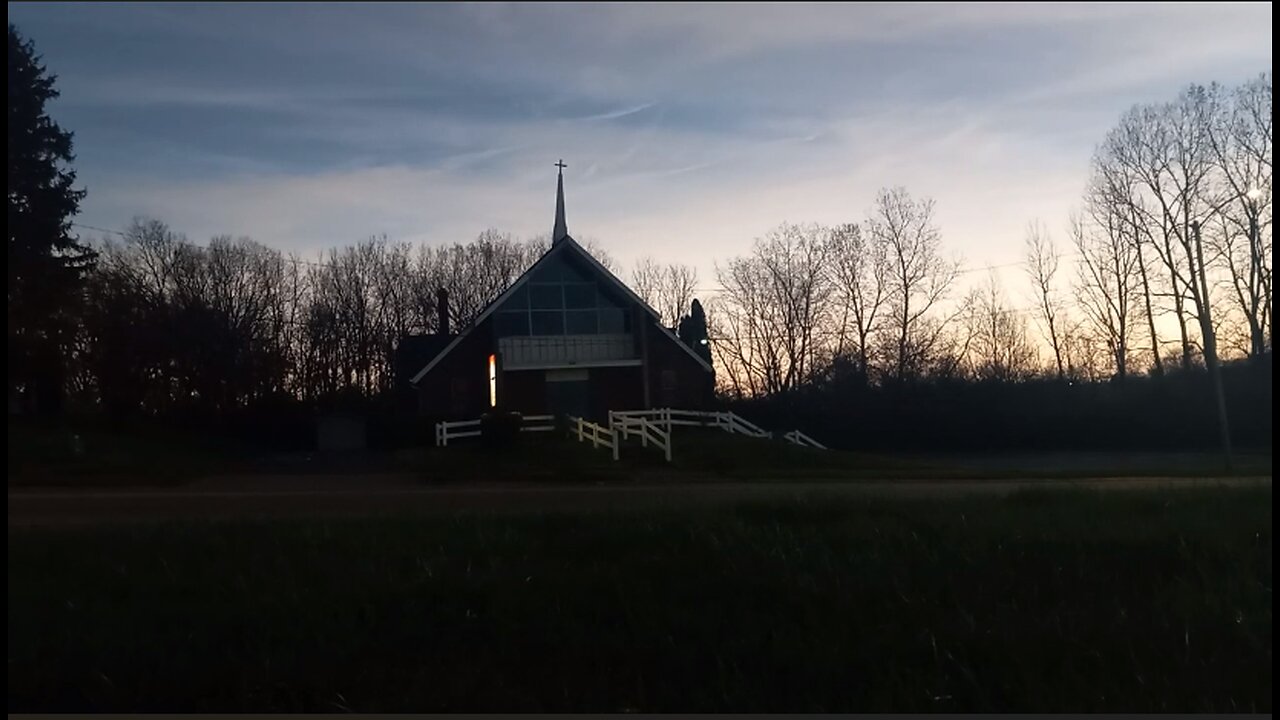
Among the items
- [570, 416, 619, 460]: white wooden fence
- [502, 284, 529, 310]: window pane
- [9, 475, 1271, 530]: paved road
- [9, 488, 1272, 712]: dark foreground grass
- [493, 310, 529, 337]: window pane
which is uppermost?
[502, 284, 529, 310]: window pane

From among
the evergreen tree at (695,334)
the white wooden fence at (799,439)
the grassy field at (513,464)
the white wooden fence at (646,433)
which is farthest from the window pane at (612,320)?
the evergreen tree at (695,334)

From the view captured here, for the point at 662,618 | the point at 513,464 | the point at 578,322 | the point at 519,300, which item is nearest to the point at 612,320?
the point at 578,322

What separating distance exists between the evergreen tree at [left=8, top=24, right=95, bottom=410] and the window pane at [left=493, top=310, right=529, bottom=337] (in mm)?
13618

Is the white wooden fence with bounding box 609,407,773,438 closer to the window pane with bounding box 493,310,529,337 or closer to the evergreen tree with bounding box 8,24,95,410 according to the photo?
the window pane with bounding box 493,310,529,337

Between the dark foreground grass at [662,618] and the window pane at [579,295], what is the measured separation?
1213 inches

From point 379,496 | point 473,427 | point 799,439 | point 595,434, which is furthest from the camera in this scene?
point 799,439

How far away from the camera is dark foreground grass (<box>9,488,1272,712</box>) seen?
6555 mm

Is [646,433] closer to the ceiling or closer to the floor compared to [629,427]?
closer to the floor

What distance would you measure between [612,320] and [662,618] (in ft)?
113

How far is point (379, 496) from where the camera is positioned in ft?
64.2

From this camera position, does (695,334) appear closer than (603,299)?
No

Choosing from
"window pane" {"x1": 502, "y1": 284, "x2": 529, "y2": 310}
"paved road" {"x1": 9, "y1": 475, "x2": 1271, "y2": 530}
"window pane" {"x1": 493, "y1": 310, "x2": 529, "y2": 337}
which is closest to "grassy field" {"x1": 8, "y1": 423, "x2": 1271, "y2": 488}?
"paved road" {"x1": 9, "y1": 475, "x2": 1271, "y2": 530}

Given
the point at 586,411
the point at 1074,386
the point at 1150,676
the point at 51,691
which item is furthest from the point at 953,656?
the point at 1074,386

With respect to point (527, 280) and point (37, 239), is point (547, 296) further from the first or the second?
point (37, 239)
